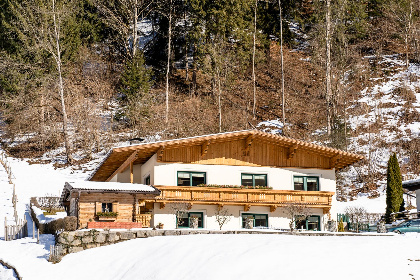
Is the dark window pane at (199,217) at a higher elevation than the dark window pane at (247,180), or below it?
below

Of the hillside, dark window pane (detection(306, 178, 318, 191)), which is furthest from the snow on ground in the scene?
the hillside

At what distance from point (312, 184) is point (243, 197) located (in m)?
5.00

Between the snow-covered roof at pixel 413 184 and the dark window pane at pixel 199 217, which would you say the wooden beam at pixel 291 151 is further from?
the snow-covered roof at pixel 413 184

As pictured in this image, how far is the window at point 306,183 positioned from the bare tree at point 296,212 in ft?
4.92

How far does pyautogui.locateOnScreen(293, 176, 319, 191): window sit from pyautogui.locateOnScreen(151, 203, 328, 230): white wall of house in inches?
55.9

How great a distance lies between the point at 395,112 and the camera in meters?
60.7

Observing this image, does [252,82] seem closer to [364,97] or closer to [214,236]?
[364,97]

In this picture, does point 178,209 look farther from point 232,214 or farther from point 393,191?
point 393,191

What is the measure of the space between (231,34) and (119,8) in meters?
12.7

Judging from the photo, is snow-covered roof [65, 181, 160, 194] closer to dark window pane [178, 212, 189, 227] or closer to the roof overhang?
the roof overhang

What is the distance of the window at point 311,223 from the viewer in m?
34.7

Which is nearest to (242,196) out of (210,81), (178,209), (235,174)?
(235,174)

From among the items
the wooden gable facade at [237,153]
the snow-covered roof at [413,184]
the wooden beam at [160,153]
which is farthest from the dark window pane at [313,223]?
the wooden beam at [160,153]

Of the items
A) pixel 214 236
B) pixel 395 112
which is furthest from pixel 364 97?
pixel 214 236
